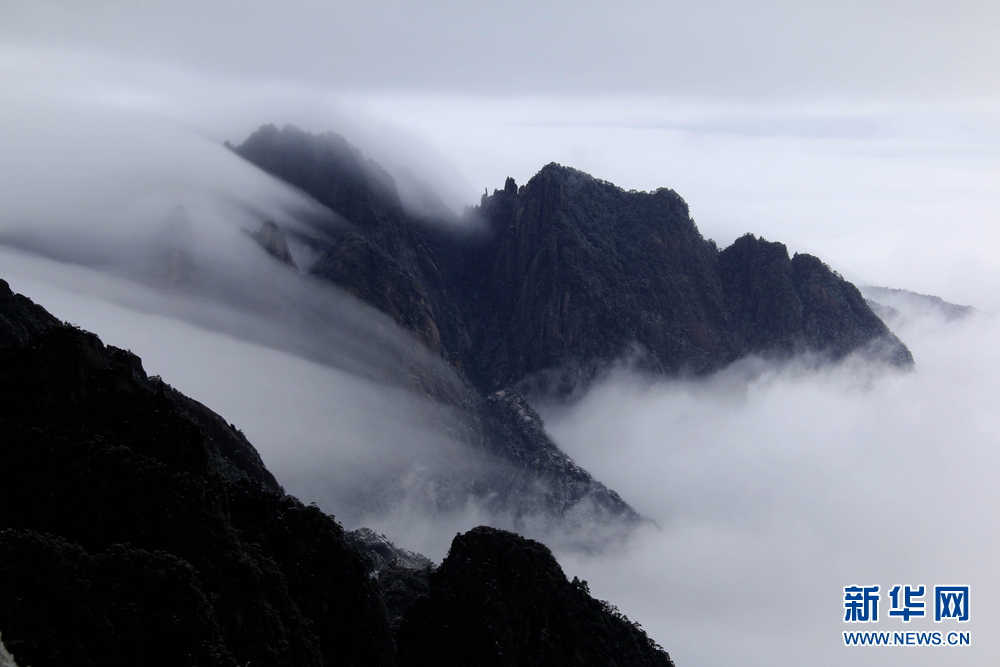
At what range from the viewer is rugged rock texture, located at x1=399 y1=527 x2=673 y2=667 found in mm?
128125

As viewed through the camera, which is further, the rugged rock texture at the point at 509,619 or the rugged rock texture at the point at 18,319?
the rugged rock texture at the point at 18,319

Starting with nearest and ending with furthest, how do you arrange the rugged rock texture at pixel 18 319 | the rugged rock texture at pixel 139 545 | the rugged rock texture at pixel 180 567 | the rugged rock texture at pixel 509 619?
the rugged rock texture at pixel 139 545 → the rugged rock texture at pixel 180 567 → the rugged rock texture at pixel 509 619 → the rugged rock texture at pixel 18 319

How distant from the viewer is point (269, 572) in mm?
112312

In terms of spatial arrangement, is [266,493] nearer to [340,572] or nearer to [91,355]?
[340,572]

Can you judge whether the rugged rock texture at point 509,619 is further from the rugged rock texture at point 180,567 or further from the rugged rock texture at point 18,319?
the rugged rock texture at point 18,319

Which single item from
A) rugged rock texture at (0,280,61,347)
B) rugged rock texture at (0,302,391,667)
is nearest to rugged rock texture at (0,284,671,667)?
rugged rock texture at (0,302,391,667)

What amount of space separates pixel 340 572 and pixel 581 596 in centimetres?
3277

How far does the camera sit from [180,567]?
326 feet

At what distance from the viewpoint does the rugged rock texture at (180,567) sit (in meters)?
90.4

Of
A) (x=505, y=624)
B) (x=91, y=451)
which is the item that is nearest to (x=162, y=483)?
(x=91, y=451)

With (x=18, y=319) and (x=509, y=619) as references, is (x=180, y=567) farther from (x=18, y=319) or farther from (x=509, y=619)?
(x=18, y=319)

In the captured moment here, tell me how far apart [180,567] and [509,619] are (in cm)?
4597

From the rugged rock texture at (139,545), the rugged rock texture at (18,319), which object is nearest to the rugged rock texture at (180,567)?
the rugged rock texture at (139,545)

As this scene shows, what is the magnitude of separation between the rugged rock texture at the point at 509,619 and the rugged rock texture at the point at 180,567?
0.60ft
